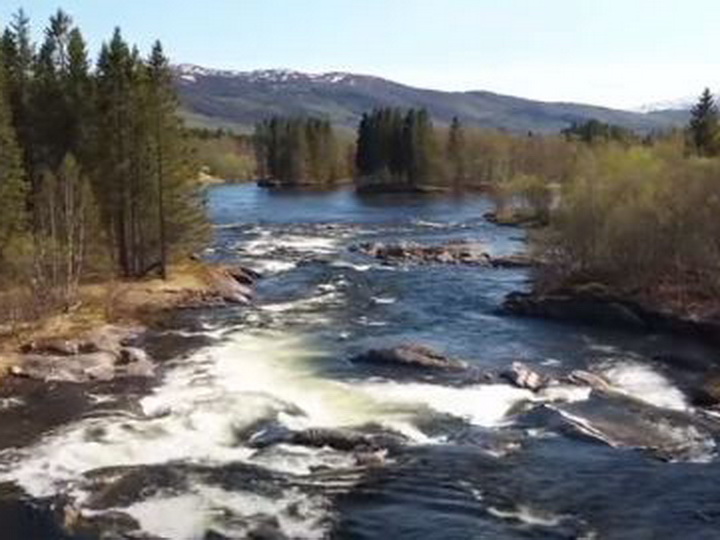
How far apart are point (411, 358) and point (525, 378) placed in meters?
5.94

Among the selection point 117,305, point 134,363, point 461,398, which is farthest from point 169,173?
point 461,398

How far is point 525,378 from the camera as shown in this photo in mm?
47219

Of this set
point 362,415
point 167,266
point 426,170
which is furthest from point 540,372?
point 426,170

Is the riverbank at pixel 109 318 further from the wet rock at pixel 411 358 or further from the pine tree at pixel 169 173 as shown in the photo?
the wet rock at pixel 411 358

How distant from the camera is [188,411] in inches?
1651

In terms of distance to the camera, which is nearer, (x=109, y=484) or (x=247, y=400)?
(x=109, y=484)

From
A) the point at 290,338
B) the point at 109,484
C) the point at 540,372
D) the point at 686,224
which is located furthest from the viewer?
the point at 686,224

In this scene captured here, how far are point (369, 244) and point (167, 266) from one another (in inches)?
1110

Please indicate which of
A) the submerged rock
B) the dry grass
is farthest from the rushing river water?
the dry grass

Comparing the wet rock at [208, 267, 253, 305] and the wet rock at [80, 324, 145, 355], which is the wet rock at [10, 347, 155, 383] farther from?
the wet rock at [208, 267, 253, 305]

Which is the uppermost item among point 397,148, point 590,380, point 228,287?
point 397,148

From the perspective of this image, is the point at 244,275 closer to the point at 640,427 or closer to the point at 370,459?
the point at 640,427

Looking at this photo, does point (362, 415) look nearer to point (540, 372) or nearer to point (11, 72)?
point (540, 372)

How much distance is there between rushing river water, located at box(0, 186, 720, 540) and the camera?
31.1 metres
